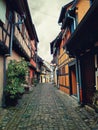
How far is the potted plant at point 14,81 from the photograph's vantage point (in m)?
8.53

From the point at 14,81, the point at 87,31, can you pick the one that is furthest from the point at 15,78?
the point at 87,31

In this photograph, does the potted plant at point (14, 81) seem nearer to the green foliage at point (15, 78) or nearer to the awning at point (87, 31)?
the green foliage at point (15, 78)

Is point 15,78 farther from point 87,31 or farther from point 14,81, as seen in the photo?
point 87,31

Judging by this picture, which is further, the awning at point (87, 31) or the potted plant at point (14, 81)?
the potted plant at point (14, 81)

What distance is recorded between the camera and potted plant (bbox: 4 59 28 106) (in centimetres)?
853

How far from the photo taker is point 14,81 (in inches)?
342

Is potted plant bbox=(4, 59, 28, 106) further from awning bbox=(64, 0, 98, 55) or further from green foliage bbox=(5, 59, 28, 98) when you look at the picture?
awning bbox=(64, 0, 98, 55)

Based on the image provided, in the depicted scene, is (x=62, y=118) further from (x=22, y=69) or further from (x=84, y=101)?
(x=22, y=69)

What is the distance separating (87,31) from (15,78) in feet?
14.8

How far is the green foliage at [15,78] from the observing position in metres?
8.52

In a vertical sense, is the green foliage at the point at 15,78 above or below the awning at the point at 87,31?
below

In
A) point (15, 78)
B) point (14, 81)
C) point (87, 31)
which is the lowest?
point (14, 81)

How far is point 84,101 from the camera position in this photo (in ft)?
28.6

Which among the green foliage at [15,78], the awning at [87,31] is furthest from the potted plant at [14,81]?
the awning at [87,31]
